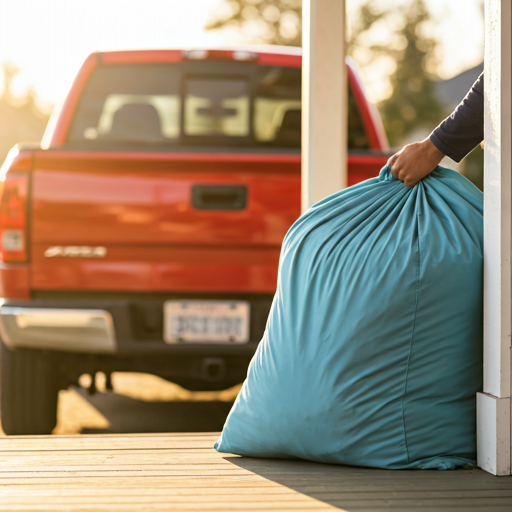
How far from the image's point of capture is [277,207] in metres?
3.09

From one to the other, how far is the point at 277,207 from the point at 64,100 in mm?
1447

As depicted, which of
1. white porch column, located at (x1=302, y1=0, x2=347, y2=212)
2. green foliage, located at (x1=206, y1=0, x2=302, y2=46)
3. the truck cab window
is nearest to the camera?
white porch column, located at (x1=302, y1=0, x2=347, y2=212)

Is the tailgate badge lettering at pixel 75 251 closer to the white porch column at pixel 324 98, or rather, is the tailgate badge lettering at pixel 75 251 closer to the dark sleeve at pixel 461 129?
the white porch column at pixel 324 98

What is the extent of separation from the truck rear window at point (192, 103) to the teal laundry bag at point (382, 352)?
208 cm

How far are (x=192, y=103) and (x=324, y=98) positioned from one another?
5.19 ft

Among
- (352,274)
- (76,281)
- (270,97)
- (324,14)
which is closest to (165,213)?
(76,281)

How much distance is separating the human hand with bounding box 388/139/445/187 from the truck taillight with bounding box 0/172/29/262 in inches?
64.6

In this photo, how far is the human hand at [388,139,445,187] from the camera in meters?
2.10

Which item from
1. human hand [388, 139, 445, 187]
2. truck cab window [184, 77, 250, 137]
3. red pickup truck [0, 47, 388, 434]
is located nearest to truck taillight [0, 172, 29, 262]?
red pickup truck [0, 47, 388, 434]

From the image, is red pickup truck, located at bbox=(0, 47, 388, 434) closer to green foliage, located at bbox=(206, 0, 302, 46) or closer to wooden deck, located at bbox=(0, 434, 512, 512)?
wooden deck, located at bbox=(0, 434, 512, 512)

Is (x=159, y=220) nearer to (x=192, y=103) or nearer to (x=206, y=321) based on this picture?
(x=206, y=321)

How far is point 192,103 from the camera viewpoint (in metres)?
4.18

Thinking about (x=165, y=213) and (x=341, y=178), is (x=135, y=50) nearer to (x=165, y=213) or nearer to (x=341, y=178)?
(x=165, y=213)

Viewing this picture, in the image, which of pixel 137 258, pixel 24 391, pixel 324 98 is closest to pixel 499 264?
pixel 324 98
